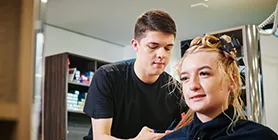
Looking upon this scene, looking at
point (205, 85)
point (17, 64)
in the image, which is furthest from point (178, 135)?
point (17, 64)

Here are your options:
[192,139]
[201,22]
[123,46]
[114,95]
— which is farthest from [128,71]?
[123,46]

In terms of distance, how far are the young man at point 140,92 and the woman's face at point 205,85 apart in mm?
311

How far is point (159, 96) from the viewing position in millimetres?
1766

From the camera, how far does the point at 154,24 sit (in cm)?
169

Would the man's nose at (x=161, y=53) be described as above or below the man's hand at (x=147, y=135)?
above

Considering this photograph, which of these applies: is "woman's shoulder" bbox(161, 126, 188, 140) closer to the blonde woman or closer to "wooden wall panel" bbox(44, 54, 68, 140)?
the blonde woman

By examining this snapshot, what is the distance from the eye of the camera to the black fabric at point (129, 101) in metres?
1.69

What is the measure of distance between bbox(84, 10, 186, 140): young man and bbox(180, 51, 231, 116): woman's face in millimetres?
311

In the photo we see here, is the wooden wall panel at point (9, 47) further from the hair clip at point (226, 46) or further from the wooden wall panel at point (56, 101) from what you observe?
the wooden wall panel at point (56, 101)

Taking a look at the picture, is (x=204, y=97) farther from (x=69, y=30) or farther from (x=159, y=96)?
(x=69, y=30)

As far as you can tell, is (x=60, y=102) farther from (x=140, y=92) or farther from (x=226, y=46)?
(x=226, y=46)

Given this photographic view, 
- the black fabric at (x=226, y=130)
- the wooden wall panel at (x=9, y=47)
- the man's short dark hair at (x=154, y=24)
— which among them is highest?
the man's short dark hair at (x=154, y=24)

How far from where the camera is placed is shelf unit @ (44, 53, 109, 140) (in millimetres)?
3953

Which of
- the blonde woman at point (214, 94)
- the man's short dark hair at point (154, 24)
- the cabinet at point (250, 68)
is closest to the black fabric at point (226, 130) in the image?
the blonde woman at point (214, 94)
